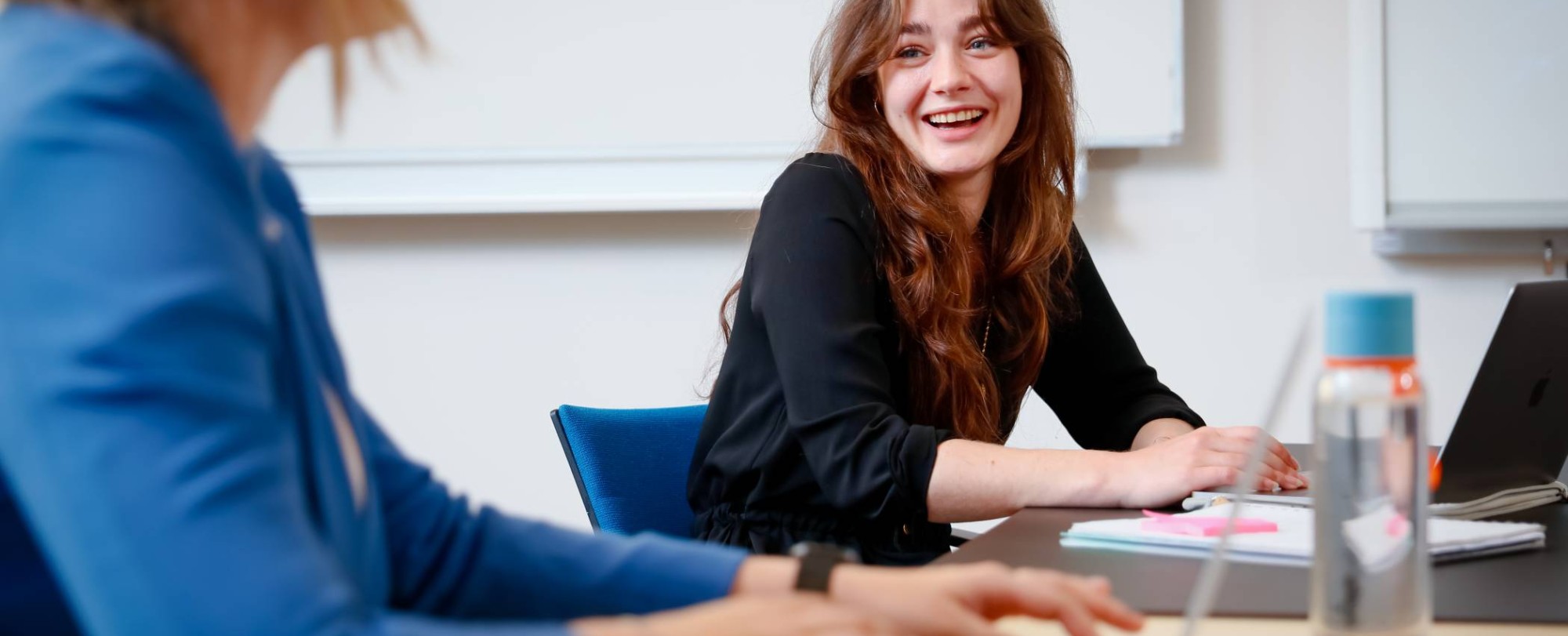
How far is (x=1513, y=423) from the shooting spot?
3.97 feet

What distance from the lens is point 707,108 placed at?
2.79 meters

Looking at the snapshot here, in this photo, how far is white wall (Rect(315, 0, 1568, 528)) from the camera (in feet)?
8.84

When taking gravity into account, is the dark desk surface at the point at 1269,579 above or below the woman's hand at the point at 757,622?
below

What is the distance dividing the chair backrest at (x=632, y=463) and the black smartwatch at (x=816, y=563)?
0.85m

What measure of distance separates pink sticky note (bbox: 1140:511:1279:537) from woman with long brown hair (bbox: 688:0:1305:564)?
0.55 ft

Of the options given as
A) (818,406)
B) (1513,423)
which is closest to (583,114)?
(818,406)

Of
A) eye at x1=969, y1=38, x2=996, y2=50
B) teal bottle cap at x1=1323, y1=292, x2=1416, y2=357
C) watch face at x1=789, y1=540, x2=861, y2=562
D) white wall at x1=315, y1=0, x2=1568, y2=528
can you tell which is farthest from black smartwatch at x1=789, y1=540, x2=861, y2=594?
white wall at x1=315, y1=0, x2=1568, y2=528

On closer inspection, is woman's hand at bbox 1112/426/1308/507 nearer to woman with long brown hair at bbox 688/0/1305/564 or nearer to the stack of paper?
woman with long brown hair at bbox 688/0/1305/564

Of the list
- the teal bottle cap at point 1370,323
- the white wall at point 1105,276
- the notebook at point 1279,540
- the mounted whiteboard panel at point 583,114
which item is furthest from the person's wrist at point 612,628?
the mounted whiteboard panel at point 583,114

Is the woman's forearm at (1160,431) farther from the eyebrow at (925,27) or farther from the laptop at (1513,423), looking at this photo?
the eyebrow at (925,27)

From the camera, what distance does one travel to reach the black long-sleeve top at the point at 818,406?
→ 1.34 meters

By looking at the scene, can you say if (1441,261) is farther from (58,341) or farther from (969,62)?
(58,341)

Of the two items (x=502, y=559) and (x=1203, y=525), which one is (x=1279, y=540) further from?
(x=502, y=559)

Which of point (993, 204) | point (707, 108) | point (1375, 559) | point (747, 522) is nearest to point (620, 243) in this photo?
point (707, 108)
